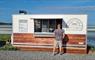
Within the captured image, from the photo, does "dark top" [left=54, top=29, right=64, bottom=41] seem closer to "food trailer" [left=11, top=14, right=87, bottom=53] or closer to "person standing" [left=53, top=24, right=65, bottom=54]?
"person standing" [left=53, top=24, right=65, bottom=54]

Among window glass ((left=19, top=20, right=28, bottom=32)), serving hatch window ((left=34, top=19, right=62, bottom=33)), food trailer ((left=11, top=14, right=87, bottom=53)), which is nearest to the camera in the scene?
food trailer ((left=11, top=14, right=87, bottom=53))

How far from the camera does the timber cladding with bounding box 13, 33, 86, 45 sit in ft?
72.0

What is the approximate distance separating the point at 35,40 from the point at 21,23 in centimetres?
154

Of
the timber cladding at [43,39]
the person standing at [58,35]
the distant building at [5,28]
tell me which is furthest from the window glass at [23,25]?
the distant building at [5,28]

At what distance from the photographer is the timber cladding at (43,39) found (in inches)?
864

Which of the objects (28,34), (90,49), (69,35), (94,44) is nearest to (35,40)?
(28,34)

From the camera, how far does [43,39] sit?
2234cm

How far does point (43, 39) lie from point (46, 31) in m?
0.59

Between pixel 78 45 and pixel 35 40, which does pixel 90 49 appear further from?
pixel 35 40

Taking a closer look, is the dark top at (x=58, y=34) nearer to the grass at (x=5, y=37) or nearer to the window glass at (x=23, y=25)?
the window glass at (x=23, y=25)

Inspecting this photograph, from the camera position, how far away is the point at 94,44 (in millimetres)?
26000

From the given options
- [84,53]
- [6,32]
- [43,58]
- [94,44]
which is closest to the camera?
[43,58]

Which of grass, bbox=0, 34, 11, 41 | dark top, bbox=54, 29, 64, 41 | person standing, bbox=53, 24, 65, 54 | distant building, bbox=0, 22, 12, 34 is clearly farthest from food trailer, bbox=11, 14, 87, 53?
grass, bbox=0, 34, 11, 41

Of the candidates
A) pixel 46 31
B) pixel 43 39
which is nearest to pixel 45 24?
pixel 46 31
